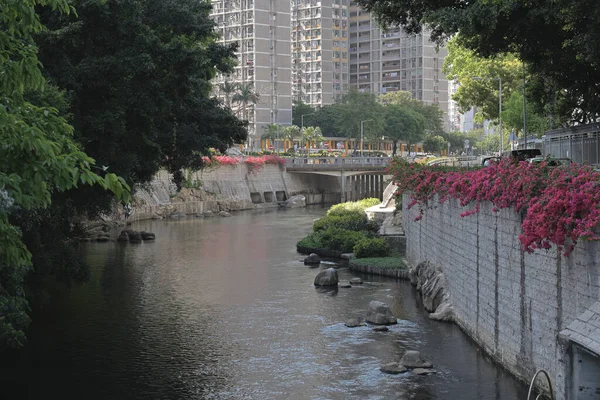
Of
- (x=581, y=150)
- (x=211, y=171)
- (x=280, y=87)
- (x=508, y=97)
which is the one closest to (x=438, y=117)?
(x=280, y=87)

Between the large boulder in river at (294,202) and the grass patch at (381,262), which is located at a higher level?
the large boulder in river at (294,202)

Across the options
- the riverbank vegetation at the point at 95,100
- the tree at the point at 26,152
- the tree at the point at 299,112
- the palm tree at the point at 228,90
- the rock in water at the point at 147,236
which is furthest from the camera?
the tree at the point at 299,112

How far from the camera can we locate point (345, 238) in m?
52.6

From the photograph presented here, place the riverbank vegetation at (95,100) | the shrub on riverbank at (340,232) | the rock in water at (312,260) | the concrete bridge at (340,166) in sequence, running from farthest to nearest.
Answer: the concrete bridge at (340,166), the shrub on riverbank at (340,232), the rock in water at (312,260), the riverbank vegetation at (95,100)

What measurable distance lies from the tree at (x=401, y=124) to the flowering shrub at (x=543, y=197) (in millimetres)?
143677

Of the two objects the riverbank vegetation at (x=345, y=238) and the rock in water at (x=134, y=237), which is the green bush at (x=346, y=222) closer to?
the riverbank vegetation at (x=345, y=238)

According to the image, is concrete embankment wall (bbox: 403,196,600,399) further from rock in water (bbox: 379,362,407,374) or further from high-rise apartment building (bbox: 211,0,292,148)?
high-rise apartment building (bbox: 211,0,292,148)

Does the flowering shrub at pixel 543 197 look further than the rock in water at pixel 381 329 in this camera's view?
No

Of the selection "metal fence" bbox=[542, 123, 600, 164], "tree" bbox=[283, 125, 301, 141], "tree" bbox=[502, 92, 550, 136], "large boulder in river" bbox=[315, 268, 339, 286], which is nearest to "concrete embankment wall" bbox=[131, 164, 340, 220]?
"tree" bbox=[502, 92, 550, 136]

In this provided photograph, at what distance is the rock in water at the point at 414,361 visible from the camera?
2523cm

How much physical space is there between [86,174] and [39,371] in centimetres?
1706

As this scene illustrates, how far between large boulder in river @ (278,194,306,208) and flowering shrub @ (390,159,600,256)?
8026 cm

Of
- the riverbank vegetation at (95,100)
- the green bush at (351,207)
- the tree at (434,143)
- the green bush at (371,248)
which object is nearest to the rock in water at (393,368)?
the riverbank vegetation at (95,100)

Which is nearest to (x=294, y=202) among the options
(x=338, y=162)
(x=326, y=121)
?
(x=338, y=162)
